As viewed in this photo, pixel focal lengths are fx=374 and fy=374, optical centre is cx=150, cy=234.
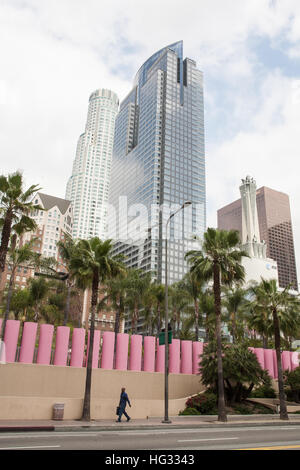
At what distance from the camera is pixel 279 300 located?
31.4 meters

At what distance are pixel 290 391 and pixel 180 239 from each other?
12574cm

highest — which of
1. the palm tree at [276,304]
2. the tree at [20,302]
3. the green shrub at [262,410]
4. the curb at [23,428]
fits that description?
the tree at [20,302]

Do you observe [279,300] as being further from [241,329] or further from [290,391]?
A: [241,329]

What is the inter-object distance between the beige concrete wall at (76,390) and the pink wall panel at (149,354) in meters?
0.63

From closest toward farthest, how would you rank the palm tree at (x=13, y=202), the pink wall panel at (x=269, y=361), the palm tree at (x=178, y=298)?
the palm tree at (x=13, y=202), the pink wall panel at (x=269, y=361), the palm tree at (x=178, y=298)

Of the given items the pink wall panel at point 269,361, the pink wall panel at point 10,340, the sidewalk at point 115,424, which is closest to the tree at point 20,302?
the pink wall panel at point 10,340

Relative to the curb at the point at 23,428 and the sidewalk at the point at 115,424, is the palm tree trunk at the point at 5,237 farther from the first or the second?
the curb at the point at 23,428

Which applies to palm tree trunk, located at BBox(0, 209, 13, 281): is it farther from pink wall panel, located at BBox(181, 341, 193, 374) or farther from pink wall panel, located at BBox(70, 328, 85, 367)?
pink wall panel, located at BBox(181, 341, 193, 374)

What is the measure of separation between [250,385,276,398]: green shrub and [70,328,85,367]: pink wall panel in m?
17.3

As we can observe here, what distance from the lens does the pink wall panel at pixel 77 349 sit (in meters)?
28.3

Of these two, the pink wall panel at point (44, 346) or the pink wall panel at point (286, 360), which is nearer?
the pink wall panel at point (44, 346)

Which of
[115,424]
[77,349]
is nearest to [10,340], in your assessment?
[77,349]

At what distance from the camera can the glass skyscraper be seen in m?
161

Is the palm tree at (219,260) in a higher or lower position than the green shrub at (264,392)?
higher
